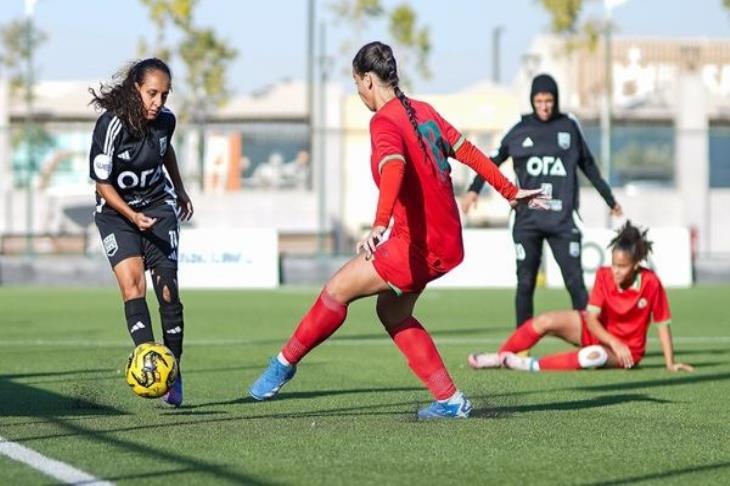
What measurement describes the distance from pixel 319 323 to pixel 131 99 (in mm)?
1605

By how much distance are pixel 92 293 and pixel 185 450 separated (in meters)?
17.7

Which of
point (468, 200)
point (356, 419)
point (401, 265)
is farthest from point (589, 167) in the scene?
point (401, 265)

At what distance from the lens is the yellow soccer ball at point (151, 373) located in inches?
324

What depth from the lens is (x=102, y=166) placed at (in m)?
8.67

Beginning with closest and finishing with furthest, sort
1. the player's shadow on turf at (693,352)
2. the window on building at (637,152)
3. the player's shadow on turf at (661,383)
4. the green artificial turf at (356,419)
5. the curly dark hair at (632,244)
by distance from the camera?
the green artificial turf at (356,419) < the player's shadow on turf at (661,383) < the curly dark hair at (632,244) < the player's shadow on turf at (693,352) < the window on building at (637,152)

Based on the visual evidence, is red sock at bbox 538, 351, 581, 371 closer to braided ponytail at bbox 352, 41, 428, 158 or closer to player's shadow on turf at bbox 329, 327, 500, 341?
player's shadow on turf at bbox 329, 327, 500, 341

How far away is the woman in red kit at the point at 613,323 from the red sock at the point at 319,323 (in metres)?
3.19

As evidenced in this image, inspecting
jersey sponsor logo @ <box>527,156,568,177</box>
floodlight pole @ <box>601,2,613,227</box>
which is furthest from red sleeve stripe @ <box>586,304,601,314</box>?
floodlight pole @ <box>601,2,613,227</box>

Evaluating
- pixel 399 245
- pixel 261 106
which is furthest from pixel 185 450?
pixel 261 106

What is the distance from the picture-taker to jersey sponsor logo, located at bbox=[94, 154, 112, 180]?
8.67 meters

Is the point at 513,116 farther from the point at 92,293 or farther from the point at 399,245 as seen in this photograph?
the point at 399,245

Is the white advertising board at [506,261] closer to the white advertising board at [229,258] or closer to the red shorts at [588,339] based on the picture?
the white advertising board at [229,258]

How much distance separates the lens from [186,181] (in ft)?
115

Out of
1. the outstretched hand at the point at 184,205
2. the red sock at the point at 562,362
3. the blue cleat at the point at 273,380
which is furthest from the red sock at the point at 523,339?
→ the blue cleat at the point at 273,380
